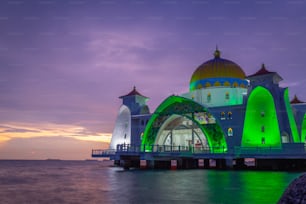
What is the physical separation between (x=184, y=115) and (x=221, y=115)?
4.92 metres

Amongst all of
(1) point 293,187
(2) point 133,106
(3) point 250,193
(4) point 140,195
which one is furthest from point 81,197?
(2) point 133,106

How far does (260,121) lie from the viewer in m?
35.6

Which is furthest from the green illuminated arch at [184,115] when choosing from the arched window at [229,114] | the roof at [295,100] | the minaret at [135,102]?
the roof at [295,100]

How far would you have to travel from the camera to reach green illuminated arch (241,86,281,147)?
114 feet

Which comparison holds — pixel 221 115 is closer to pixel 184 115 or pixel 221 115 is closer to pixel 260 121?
pixel 260 121

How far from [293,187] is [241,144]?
31.5 meters

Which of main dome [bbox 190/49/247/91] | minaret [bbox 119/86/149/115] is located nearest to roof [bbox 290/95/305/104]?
main dome [bbox 190/49/247/91]

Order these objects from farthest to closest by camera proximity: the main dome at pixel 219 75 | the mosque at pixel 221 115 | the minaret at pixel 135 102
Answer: the minaret at pixel 135 102
the main dome at pixel 219 75
the mosque at pixel 221 115

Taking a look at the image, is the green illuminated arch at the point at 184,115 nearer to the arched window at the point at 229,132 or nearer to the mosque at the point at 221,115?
the mosque at the point at 221,115

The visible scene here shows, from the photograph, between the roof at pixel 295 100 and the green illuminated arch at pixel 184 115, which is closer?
the green illuminated arch at pixel 184 115

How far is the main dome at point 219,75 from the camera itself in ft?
142

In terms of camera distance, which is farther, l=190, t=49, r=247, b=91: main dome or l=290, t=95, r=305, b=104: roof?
l=290, t=95, r=305, b=104: roof

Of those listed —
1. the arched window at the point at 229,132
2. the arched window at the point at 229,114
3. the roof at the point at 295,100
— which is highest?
the roof at the point at 295,100

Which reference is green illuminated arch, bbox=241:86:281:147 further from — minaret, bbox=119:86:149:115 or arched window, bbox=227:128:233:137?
minaret, bbox=119:86:149:115
